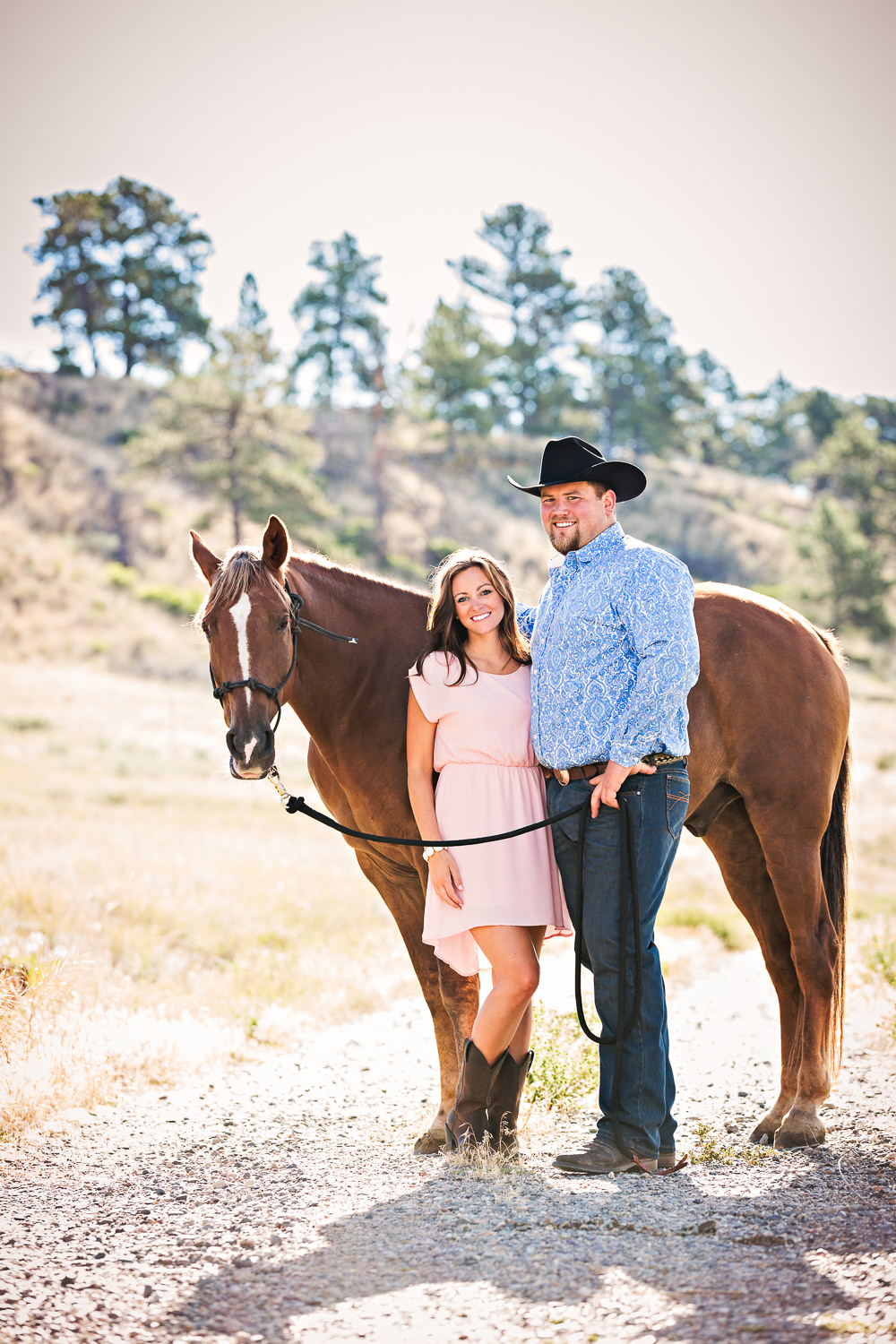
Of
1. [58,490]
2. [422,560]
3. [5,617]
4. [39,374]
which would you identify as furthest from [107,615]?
[39,374]

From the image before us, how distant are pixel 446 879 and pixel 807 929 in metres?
1.78

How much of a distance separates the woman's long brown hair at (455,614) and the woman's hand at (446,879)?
73 cm

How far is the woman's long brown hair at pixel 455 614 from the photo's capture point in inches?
152

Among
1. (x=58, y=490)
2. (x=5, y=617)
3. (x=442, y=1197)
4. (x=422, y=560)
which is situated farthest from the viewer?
(x=422, y=560)

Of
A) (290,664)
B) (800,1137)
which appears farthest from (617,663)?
(800,1137)

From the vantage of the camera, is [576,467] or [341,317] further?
[341,317]

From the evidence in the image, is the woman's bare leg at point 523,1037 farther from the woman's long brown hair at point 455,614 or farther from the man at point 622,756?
the woman's long brown hair at point 455,614

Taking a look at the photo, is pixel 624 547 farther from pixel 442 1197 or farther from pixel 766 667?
pixel 442 1197

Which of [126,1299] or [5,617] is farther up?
[5,617]

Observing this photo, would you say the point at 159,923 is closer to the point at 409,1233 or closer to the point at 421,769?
the point at 421,769

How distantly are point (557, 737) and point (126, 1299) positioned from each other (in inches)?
88.2

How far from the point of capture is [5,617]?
1023 inches

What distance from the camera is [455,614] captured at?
12.9 feet

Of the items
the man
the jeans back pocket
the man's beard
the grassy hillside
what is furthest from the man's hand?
the grassy hillside
